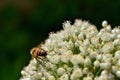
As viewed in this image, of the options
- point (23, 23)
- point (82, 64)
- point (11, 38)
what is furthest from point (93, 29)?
point (23, 23)

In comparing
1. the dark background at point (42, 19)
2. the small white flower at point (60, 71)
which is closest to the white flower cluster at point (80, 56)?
the small white flower at point (60, 71)

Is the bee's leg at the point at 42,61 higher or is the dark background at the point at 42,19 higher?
the dark background at the point at 42,19

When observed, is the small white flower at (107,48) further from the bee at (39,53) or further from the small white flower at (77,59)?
the bee at (39,53)

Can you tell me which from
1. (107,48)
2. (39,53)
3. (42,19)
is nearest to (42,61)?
(39,53)

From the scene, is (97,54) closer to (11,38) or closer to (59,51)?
(59,51)

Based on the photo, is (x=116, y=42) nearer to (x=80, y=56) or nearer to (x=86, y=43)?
(x=86, y=43)

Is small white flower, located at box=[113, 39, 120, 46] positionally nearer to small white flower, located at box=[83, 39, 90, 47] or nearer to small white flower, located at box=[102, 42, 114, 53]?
small white flower, located at box=[102, 42, 114, 53]

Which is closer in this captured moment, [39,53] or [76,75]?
[76,75]
